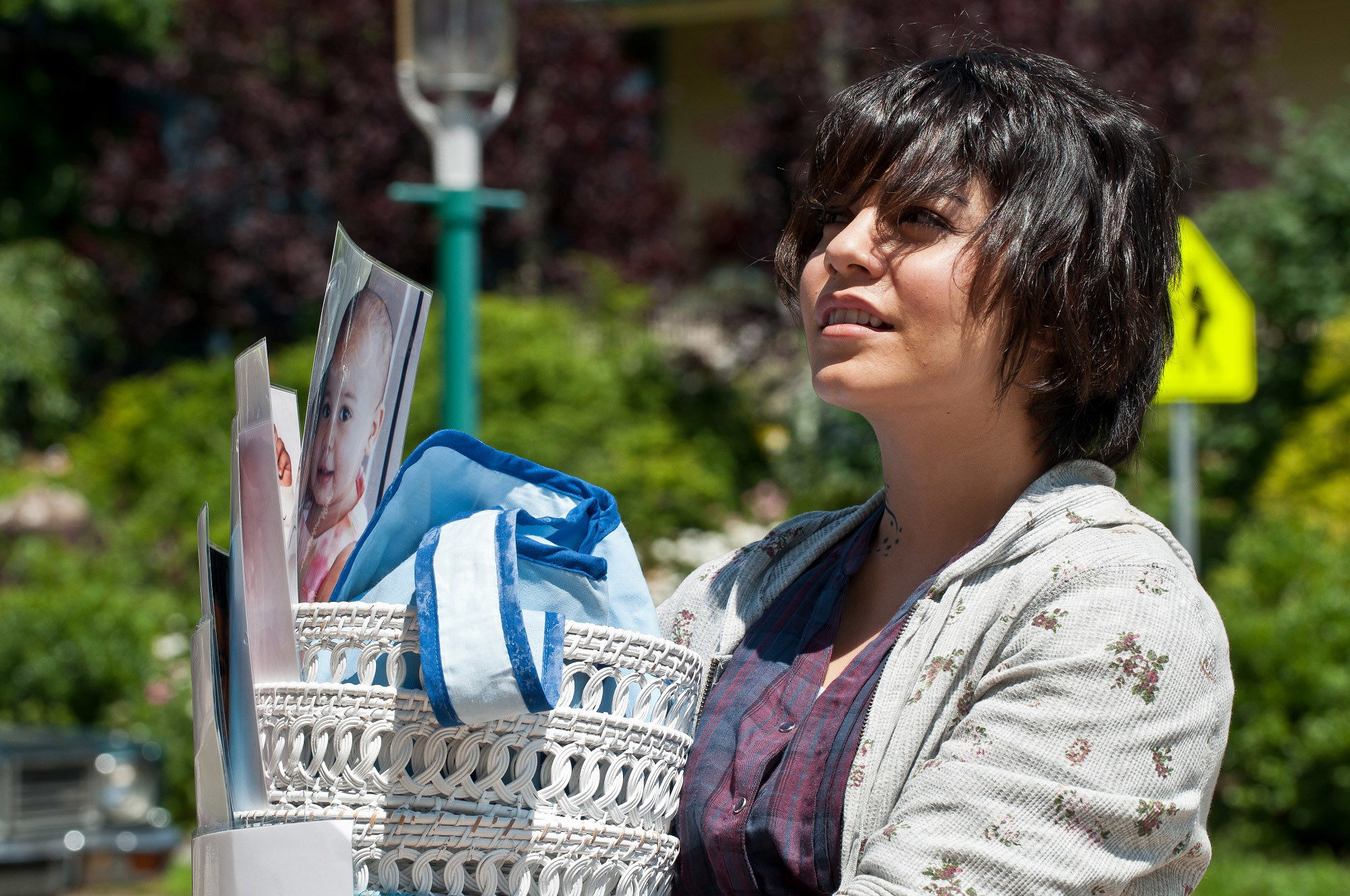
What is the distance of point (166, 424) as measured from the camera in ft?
35.4

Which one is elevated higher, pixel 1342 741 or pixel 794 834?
pixel 794 834

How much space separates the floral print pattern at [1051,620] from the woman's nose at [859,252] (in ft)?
1.29

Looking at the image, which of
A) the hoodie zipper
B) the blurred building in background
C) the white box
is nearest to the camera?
the white box

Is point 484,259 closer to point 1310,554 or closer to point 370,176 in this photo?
point 370,176

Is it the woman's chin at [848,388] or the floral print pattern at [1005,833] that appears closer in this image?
the floral print pattern at [1005,833]

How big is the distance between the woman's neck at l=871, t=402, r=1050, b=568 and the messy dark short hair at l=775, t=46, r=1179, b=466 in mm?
37

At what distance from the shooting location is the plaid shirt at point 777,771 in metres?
1.40

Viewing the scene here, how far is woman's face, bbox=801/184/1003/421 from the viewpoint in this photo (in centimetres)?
142

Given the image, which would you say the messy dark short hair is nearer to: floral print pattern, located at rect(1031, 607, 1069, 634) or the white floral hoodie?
the white floral hoodie

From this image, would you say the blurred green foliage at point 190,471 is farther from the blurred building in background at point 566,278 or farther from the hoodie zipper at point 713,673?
the hoodie zipper at point 713,673

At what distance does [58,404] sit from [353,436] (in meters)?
13.1

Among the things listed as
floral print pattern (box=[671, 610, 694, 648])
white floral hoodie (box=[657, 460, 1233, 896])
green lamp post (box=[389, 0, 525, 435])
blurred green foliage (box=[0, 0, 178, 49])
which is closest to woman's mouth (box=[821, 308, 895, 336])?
white floral hoodie (box=[657, 460, 1233, 896])

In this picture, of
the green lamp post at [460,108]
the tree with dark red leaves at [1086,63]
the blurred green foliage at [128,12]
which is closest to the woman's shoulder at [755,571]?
the green lamp post at [460,108]

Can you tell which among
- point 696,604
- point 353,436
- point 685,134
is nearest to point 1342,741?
point 696,604
